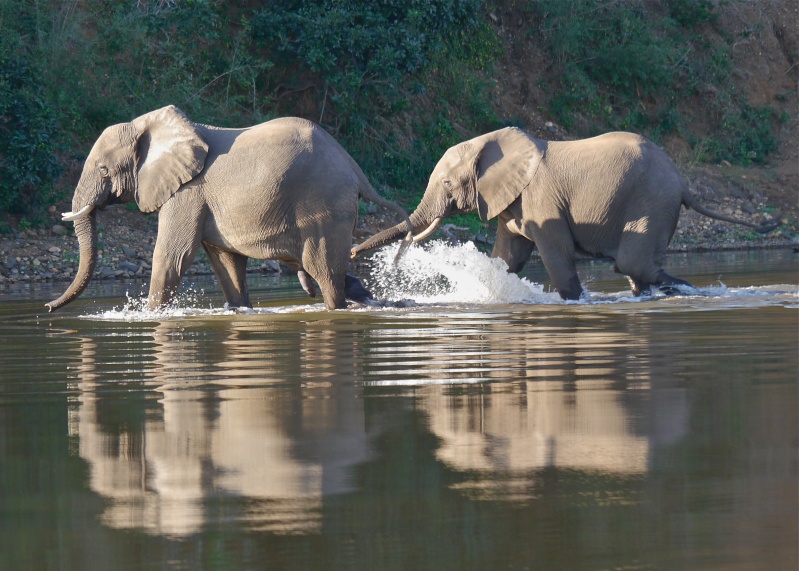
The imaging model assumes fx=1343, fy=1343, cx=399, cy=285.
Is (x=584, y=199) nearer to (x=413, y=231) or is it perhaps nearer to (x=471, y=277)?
(x=471, y=277)

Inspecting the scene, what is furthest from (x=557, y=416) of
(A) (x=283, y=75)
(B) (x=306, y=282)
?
(A) (x=283, y=75)

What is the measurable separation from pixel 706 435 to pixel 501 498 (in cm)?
132

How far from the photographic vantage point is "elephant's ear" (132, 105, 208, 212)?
1215cm

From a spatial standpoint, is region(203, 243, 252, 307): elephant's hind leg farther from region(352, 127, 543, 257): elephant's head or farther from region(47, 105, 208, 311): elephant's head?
region(352, 127, 543, 257): elephant's head

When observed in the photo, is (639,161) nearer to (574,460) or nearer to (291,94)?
(574,460)

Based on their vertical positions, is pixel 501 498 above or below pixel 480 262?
below

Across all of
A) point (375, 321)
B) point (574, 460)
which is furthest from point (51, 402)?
point (375, 321)

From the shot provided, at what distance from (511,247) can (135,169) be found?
3.96 metres

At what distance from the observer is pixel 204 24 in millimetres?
25469

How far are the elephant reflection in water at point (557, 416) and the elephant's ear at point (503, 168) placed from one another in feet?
16.6

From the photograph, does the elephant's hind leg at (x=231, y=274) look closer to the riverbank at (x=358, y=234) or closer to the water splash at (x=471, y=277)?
the water splash at (x=471, y=277)

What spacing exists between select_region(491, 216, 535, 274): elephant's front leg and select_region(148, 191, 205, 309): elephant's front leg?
132 inches

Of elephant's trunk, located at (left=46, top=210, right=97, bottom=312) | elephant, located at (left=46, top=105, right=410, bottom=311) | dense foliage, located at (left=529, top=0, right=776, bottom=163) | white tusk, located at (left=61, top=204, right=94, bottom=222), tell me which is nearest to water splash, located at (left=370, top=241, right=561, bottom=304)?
elephant, located at (left=46, top=105, right=410, bottom=311)

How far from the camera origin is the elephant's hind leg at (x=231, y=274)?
12703 millimetres
